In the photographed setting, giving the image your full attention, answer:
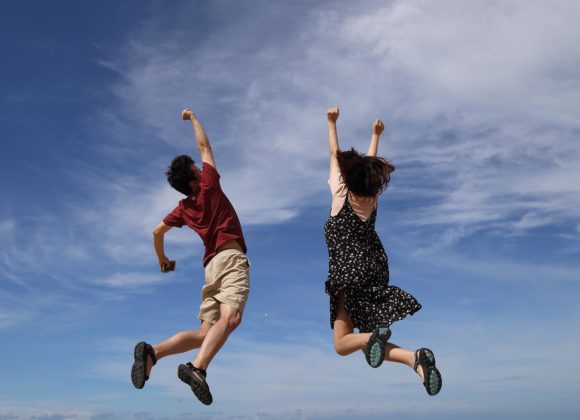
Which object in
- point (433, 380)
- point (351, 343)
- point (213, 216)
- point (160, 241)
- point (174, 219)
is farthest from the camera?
point (160, 241)

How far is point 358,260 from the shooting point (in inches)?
332

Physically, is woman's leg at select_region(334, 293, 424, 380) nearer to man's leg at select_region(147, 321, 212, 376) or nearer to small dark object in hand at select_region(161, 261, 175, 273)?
man's leg at select_region(147, 321, 212, 376)

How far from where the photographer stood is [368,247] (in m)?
8.56

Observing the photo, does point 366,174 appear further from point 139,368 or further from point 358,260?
point 139,368

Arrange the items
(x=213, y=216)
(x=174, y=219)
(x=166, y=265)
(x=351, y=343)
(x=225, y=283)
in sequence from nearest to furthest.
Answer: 1. (x=351, y=343)
2. (x=225, y=283)
3. (x=213, y=216)
4. (x=174, y=219)
5. (x=166, y=265)

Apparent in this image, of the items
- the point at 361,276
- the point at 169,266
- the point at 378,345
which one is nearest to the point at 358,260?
the point at 361,276

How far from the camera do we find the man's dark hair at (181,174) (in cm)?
901

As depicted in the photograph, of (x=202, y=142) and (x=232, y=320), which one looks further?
(x=202, y=142)

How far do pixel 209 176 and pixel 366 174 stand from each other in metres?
2.07

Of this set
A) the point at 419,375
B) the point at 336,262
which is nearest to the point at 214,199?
the point at 336,262

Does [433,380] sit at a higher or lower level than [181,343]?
lower

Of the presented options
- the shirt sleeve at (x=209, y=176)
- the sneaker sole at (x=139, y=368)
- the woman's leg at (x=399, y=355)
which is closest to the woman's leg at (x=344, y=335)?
the woman's leg at (x=399, y=355)

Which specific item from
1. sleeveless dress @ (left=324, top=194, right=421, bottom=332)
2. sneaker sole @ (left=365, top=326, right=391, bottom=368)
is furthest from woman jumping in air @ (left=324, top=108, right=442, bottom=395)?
sneaker sole @ (left=365, top=326, right=391, bottom=368)

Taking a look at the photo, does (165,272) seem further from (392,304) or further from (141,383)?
(392,304)
